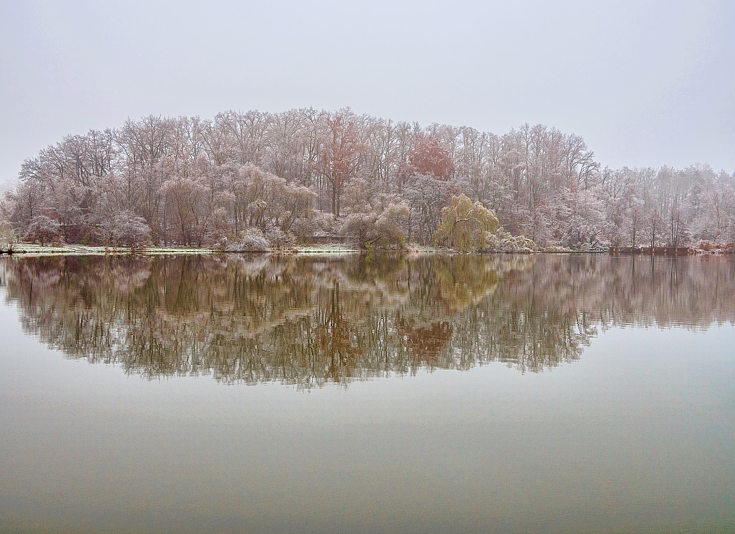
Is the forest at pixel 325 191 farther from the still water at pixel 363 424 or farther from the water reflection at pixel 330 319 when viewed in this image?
the still water at pixel 363 424

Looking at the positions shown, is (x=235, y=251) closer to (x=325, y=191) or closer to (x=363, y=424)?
(x=325, y=191)

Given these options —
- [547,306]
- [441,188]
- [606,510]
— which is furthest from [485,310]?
[441,188]

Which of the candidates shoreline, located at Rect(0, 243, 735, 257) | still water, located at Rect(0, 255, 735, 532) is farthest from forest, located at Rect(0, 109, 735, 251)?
still water, located at Rect(0, 255, 735, 532)

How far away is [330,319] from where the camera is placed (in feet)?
Answer: 32.9

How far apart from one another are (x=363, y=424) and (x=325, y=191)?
163 ft

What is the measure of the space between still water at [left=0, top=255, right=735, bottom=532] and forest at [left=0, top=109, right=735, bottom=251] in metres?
34.3

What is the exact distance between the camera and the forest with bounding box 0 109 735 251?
4266 cm

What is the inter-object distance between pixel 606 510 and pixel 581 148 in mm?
62305

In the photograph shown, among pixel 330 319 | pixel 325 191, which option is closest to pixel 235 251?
pixel 325 191

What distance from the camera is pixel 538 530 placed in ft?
10.2

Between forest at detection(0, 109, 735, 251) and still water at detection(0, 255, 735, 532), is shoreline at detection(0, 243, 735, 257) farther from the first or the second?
still water at detection(0, 255, 735, 532)

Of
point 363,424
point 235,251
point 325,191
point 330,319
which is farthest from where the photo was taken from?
point 325,191

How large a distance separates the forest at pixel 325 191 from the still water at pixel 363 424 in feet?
113

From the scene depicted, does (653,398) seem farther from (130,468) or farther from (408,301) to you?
(408,301)
